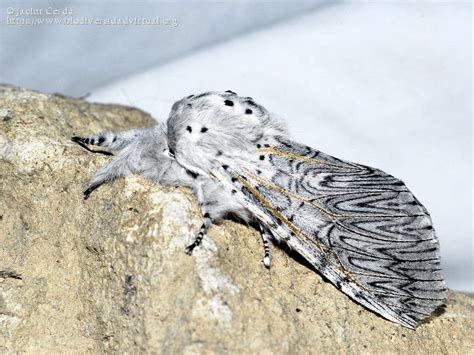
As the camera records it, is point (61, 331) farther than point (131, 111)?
No

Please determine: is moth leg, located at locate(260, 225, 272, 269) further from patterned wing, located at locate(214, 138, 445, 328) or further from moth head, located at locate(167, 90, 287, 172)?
moth head, located at locate(167, 90, 287, 172)

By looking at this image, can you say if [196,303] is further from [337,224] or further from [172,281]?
[337,224]

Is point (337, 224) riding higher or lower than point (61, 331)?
higher

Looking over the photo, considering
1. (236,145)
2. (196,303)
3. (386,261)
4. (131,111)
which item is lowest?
(196,303)

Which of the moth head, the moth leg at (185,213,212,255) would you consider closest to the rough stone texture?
the moth leg at (185,213,212,255)

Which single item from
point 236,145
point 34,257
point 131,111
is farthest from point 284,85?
point 34,257

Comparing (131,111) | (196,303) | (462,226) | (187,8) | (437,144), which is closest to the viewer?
(196,303)

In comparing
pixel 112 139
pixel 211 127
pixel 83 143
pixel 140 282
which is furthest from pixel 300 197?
pixel 83 143

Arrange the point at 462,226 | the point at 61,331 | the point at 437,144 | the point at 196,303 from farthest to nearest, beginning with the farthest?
1. the point at 437,144
2. the point at 462,226
3. the point at 61,331
4. the point at 196,303
